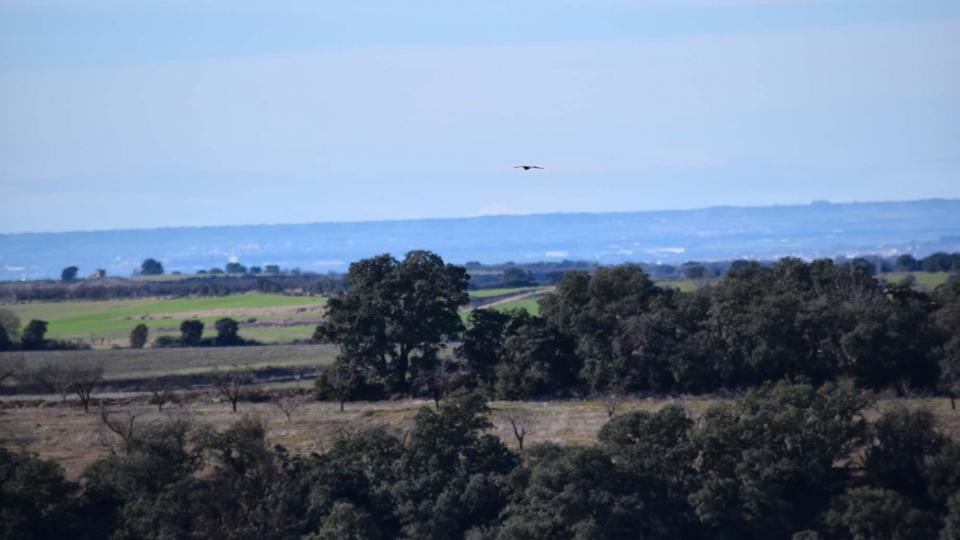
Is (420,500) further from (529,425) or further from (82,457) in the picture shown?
(82,457)

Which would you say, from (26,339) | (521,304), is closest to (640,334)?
(26,339)

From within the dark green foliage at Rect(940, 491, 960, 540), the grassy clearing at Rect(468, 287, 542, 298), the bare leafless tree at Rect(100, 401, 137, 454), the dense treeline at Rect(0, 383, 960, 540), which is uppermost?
the grassy clearing at Rect(468, 287, 542, 298)

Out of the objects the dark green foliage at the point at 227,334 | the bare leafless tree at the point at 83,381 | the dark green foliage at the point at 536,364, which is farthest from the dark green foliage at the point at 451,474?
the dark green foliage at the point at 227,334

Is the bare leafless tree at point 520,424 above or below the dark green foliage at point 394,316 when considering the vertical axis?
below

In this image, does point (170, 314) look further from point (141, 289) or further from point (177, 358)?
point (177, 358)

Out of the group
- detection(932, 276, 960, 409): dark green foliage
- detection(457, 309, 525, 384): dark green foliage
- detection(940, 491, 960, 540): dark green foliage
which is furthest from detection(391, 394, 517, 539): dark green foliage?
detection(932, 276, 960, 409): dark green foliage

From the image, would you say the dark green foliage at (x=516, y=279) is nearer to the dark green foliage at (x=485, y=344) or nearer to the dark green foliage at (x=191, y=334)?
the dark green foliage at (x=191, y=334)

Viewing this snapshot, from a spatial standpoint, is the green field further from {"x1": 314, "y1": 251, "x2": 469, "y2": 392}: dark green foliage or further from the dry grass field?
the dry grass field
